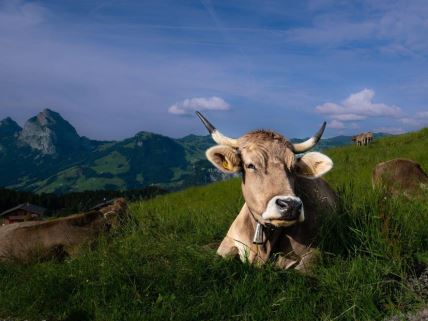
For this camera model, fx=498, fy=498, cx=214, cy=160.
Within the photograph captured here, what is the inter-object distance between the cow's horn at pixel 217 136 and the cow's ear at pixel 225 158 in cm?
32

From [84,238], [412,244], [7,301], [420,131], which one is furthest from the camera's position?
[420,131]

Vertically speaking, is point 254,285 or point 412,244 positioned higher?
point 412,244

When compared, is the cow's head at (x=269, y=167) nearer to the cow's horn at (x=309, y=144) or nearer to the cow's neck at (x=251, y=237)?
the cow's horn at (x=309, y=144)

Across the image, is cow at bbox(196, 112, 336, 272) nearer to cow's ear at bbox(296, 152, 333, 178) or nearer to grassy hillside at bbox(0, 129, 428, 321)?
cow's ear at bbox(296, 152, 333, 178)

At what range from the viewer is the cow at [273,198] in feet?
20.7

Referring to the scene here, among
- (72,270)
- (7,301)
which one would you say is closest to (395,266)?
(72,270)

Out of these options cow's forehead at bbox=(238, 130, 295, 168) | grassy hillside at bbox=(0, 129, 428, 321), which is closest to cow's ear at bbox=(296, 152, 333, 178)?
cow's forehead at bbox=(238, 130, 295, 168)

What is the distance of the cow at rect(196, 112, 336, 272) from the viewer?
6320 millimetres

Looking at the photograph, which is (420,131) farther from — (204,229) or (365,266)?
(365,266)

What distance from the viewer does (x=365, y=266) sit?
597cm

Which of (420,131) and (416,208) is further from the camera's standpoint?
(420,131)

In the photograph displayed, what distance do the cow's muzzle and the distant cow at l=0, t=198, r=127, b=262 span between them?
5649 mm

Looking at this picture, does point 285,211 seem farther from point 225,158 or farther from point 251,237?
point 225,158

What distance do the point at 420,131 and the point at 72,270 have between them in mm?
25107
